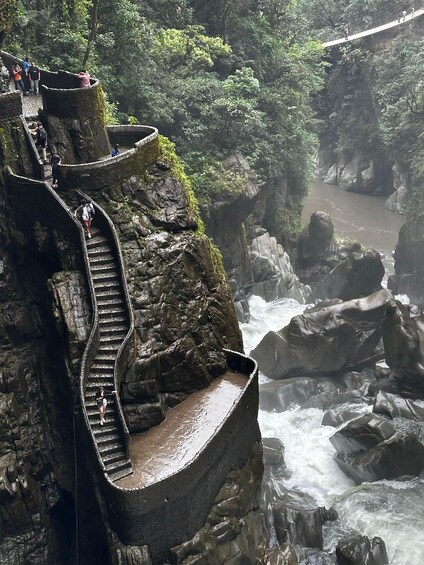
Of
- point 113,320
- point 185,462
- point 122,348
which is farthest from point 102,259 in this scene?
point 185,462

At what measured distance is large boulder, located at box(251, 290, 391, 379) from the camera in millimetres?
32750

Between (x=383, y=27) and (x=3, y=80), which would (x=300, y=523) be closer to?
(x=3, y=80)

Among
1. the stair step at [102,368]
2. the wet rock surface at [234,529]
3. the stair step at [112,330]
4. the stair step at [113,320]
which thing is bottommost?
the wet rock surface at [234,529]

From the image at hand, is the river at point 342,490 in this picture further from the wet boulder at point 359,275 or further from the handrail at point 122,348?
the handrail at point 122,348

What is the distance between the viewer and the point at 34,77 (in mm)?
29109

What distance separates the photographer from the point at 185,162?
38781mm

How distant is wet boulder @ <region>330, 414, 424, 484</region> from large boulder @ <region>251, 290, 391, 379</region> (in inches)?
243

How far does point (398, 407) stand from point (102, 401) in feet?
52.3

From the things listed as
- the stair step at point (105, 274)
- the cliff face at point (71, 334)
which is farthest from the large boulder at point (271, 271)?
the stair step at point (105, 274)

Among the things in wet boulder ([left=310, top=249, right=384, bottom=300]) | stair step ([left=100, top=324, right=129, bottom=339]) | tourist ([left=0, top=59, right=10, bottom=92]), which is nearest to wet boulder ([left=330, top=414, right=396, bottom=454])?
stair step ([left=100, top=324, right=129, bottom=339])

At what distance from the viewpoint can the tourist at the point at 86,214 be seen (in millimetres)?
21703

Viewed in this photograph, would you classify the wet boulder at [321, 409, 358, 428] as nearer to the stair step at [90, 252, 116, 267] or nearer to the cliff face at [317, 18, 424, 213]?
the stair step at [90, 252, 116, 267]

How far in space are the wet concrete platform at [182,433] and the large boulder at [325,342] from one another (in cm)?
1116

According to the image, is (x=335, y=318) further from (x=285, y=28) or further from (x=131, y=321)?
(x=285, y=28)
